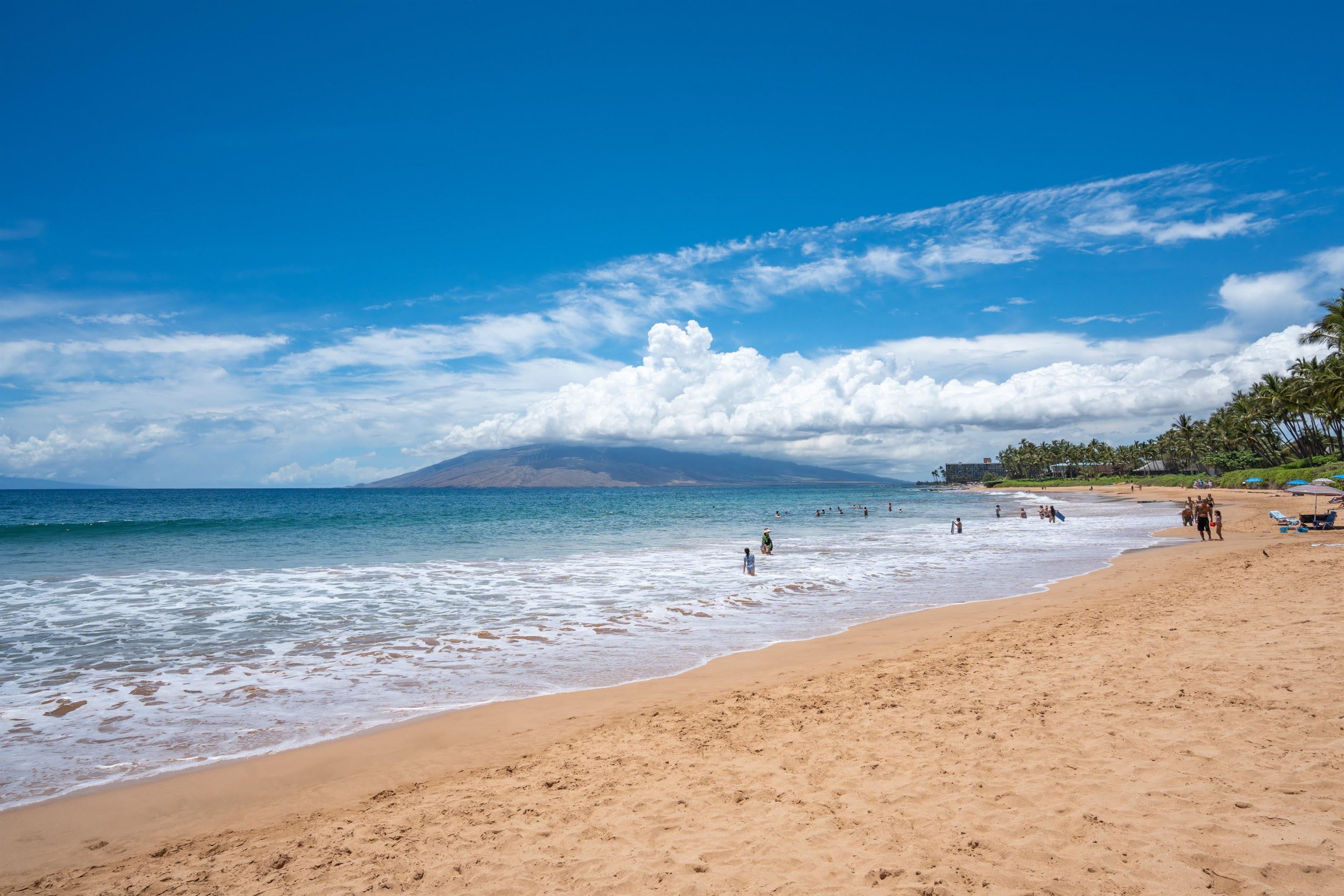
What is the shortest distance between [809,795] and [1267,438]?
131750 millimetres

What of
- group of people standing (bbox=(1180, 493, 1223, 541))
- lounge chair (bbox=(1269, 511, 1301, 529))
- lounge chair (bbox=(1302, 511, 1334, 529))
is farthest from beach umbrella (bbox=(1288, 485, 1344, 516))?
group of people standing (bbox=(1180, 493, 1223, 541))

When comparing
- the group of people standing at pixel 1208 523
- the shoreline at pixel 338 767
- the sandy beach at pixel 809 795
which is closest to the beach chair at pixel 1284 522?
the group of people standing at pixel 1208 523

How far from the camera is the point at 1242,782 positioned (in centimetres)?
570

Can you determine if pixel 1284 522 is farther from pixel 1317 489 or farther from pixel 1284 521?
pixel 1317 489

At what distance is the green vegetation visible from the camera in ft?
198

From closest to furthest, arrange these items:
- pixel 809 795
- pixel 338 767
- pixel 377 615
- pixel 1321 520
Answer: pixel 809 795 → pixel 338 767 → pixel 377 615 → pixel 1321 520

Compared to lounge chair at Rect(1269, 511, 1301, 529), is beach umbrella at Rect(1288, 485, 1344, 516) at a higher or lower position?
higher

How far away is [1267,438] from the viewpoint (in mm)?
102188

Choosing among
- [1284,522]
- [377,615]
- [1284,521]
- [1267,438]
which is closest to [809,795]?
[377,615]

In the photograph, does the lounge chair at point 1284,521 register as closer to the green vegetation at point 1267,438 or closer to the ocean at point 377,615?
the ocean at point 377,615

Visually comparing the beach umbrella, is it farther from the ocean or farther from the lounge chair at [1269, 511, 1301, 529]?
the ocean

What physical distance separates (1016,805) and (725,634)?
9.51 meters

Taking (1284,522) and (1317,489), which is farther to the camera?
(1317,489)

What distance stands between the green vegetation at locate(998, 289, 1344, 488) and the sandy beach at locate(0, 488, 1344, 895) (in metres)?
67.9
